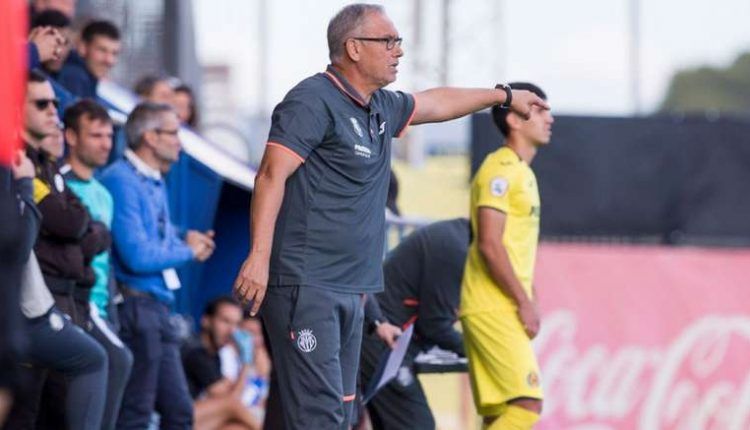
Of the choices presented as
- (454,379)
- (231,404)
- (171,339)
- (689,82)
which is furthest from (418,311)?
(689,82)

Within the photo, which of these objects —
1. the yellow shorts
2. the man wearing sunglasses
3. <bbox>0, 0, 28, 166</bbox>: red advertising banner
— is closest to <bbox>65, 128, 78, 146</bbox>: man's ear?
the man wearing sunglasses

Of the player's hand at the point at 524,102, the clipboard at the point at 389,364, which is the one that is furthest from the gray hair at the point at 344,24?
the clipboard at the point at 389,364

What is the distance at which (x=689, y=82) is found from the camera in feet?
297

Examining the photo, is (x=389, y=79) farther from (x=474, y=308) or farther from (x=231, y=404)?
(x=231, y=404)

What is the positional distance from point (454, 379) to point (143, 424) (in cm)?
529

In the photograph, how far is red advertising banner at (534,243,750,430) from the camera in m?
15.2

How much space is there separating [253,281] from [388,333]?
190cm

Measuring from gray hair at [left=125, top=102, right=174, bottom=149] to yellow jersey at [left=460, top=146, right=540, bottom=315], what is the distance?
1.65m

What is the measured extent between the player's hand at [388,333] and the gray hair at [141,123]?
1.59m

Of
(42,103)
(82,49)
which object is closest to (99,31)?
(82,49)

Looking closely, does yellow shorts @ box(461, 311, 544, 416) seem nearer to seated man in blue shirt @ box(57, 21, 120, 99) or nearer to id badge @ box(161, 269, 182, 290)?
id badge @ box(161, 269, 182, 290)

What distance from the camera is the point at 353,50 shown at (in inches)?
283

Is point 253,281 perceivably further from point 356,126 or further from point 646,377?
point 646,377

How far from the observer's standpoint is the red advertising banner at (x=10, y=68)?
13.4 feet
